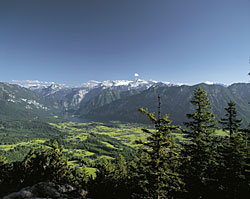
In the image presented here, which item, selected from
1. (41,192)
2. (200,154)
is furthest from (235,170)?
(41,192)

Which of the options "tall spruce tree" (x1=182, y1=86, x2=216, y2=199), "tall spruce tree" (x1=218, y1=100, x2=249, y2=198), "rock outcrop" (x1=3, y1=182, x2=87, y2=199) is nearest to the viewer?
"rock outcrop" (x1=3, y1=182, x2=87, y2=199)

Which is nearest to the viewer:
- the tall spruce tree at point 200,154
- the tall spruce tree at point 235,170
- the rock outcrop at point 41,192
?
the rock outcrop at point 41,192

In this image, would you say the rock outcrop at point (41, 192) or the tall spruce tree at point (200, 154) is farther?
the tall spruce tree at point (200, 154)

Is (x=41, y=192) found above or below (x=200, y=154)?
below

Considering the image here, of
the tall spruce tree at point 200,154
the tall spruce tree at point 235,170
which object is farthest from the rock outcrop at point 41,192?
the tall spruce tree at point 235,170

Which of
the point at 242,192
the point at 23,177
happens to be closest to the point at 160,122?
the point at 242,192

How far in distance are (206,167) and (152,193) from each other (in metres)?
7.56

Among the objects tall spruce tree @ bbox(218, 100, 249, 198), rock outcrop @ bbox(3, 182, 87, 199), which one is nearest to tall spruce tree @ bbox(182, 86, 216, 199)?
tall spruce tree @ bbox(218, 100, 249, 198)

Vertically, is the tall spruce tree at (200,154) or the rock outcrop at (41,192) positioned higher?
the tall spruce tree at (200,154)

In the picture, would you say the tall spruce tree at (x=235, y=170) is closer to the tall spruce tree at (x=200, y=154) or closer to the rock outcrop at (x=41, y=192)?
the tall spruce tree at (x=200, y=154)

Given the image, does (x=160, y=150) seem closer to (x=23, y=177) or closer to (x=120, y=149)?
(x=23, y=177)

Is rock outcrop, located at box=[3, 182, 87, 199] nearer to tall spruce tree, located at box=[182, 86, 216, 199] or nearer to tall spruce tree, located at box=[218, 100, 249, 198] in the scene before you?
tall spruce tree, located at box=[182, 86, 216, 199]

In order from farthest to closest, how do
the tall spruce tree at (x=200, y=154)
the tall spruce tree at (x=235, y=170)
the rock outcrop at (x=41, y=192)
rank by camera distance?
the tall spruce tree at (x=200, y=154) < the tall spruce tree at (x=235, y=170) < the rock outcrop at (x=41, y=192)

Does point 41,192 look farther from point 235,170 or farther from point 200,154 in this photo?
point 235,170
